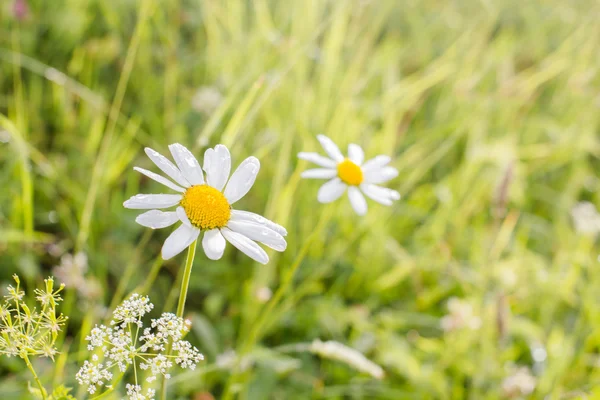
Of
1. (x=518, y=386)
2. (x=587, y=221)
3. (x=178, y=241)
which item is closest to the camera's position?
(x=178, y=241)

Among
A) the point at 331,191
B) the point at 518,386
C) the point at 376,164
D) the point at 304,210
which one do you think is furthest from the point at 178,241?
the point at 304,210

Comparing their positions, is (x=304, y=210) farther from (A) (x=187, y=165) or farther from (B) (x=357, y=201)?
(A) (x=187, y=165)

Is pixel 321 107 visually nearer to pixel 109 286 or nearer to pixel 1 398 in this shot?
pixel 109 286

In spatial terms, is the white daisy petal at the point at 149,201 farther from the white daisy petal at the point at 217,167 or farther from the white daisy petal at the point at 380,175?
the white daisy petal at the point at 380,175

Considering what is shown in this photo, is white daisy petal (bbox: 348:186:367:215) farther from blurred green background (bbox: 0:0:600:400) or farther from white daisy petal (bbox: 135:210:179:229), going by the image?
white daisy petal (bbox: 135:210:179:229)

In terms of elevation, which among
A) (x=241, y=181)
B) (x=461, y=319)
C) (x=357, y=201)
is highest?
(x=461, y=319)

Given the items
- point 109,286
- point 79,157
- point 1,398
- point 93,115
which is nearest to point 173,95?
point 93,115

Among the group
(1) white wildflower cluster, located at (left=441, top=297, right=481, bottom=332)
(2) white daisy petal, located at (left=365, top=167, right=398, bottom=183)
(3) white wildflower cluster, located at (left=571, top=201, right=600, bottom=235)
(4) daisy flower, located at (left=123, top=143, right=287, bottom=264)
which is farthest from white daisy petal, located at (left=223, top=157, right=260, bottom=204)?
(3) white wildflower cluster, located at (left=571, top=201, right=600, bottom=235)
